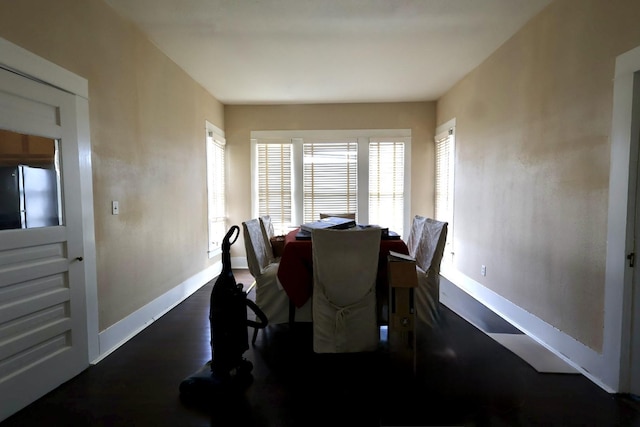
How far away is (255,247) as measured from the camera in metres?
2.69

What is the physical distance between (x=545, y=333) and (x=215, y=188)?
4.34 m

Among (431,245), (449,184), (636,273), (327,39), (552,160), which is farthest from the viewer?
(449,184)

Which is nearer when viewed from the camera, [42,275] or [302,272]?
[42,275]

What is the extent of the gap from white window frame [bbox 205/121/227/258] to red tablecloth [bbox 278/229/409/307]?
2404 millimetres

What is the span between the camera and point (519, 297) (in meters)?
2.83

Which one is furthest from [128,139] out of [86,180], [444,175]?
[444,175]

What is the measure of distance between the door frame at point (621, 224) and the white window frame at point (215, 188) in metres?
4.26

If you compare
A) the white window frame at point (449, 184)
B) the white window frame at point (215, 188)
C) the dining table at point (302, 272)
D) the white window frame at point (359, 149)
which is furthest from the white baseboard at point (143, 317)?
the white window frame at point (449, 184)

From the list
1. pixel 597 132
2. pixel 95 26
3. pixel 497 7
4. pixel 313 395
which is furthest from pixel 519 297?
pixel 95 26

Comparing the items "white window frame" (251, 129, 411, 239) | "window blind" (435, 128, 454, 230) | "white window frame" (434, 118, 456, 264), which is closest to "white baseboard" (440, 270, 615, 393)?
"white window frame" (434, 118, 456, 264)

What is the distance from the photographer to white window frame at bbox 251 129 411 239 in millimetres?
5105

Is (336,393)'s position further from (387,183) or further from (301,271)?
(387,183)

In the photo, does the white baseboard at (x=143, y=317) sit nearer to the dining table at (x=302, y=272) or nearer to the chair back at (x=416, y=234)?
the dining table at (x=302, y=272)

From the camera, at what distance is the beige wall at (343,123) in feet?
16.6
